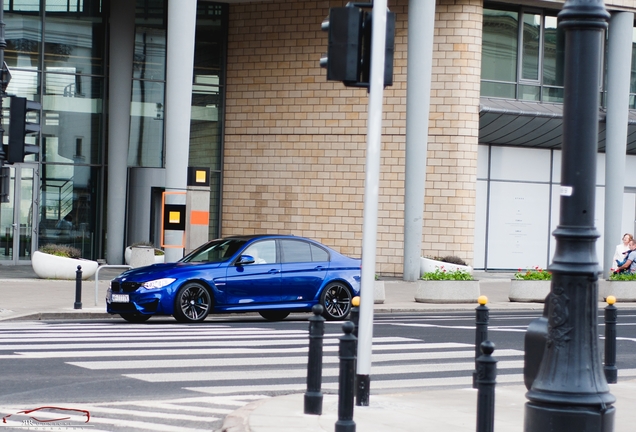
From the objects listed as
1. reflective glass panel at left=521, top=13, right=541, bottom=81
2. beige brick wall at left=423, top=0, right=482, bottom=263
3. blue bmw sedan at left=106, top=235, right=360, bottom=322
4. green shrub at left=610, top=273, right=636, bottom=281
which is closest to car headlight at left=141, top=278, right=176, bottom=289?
blue bmw sedan at left=106, top=235, right=360, bottom=322

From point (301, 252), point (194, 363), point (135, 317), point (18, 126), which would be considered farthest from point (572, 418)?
point (135, 317)

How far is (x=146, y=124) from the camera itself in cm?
3578

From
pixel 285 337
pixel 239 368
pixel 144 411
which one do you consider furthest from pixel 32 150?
pixel 144 411

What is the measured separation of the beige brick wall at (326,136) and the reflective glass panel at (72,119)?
444cm

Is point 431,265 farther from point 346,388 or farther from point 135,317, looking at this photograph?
point 346,388

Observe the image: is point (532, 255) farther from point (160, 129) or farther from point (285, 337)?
point (285, 337)

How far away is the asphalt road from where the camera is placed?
30.7 ft

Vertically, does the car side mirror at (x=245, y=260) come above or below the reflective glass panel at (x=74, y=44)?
below

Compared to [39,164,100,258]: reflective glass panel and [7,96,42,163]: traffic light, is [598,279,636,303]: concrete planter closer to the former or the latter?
[7,96,42,163]: traffic light

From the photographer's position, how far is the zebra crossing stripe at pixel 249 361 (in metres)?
11.8

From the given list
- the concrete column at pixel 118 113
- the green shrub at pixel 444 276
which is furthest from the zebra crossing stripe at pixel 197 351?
the concrete column at pixel 118 113

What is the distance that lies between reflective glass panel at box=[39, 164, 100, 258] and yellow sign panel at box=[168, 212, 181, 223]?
44.2 ft

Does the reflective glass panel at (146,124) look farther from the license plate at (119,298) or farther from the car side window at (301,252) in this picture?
the license plate at (119,298)

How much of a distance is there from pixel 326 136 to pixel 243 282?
16888 millimetres
